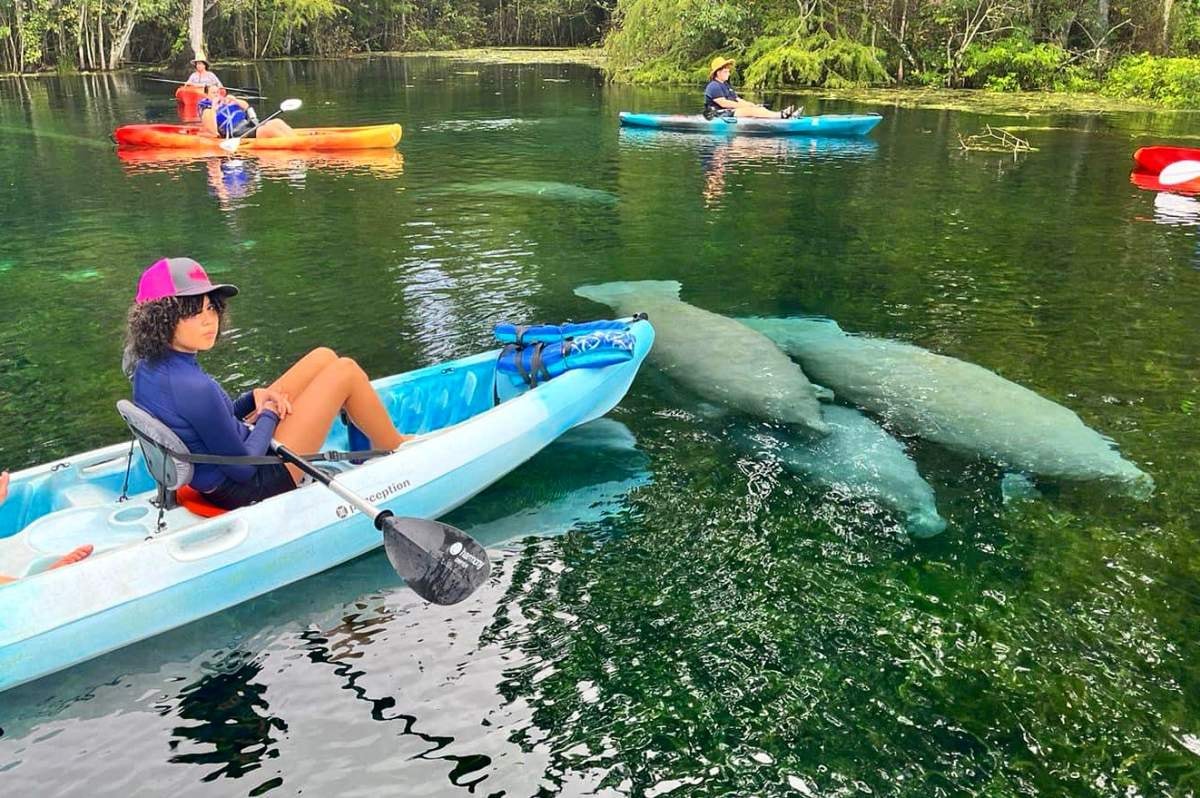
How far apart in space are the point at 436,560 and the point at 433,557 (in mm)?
18

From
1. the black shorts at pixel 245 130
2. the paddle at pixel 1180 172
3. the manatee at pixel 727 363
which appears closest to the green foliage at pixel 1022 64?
the paddle at pixel 1180 172

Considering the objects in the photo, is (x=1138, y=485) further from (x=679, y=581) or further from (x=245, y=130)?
(x=245, y=130)

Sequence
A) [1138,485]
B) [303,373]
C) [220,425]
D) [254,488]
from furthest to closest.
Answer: [1138,485], [303,373], [254,488], [220,425]

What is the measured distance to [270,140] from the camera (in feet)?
52.7

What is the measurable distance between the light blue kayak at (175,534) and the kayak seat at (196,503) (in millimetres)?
34

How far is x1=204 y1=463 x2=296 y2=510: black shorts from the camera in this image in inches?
174

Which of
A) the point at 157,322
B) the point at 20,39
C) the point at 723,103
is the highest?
the point at 20,39

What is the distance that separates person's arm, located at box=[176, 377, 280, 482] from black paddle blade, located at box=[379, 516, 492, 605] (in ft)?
2.36

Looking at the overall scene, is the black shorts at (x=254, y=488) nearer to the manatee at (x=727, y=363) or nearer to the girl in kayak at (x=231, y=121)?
the manatee at (x=727, y=363)

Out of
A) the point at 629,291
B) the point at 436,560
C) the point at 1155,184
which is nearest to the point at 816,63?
the point at 1155,184

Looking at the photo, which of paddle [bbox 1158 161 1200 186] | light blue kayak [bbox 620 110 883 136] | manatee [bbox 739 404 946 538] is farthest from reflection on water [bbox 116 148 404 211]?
paddle [bbox 1158 161 1200 186]

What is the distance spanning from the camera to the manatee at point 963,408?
5.61 m

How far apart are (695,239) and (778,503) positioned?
20.5 ft

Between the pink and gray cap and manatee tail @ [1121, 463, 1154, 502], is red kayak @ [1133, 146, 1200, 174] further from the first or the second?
the pink and gray cap
